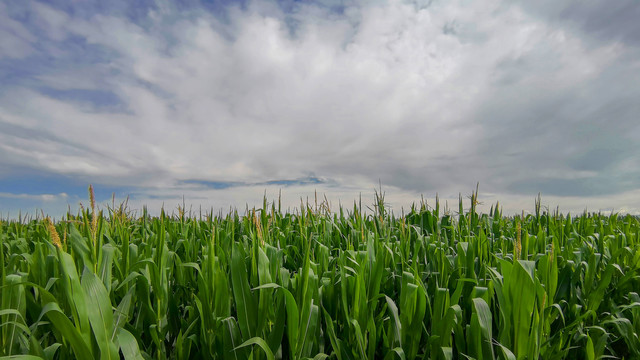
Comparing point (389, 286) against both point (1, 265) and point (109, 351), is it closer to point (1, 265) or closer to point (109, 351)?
point (109, 351)

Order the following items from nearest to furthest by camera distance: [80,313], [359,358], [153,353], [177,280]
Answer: [80,313] → [359,358] → [153,353] → [177,280]

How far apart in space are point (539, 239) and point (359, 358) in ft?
10.3

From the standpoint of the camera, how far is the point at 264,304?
1985mm

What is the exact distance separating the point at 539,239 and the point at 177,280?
387 cm

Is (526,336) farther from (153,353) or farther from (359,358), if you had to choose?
(153,353)

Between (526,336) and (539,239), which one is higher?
(539,239)

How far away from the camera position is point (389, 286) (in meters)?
2.94

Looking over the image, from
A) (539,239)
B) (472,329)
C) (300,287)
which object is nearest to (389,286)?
(472,329)

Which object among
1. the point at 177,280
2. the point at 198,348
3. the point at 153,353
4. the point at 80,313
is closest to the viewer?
the point at 80,313

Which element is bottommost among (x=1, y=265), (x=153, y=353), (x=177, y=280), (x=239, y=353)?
(x=153, y=353)

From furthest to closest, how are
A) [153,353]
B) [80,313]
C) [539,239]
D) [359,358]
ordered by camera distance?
[539,239] < [153,353] < [359,358] < [80,313]

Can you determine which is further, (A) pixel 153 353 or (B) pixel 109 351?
(A) pixel 153 353

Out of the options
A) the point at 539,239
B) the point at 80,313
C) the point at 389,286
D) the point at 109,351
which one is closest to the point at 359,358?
the point at 389,286

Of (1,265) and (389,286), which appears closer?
(1,265)
